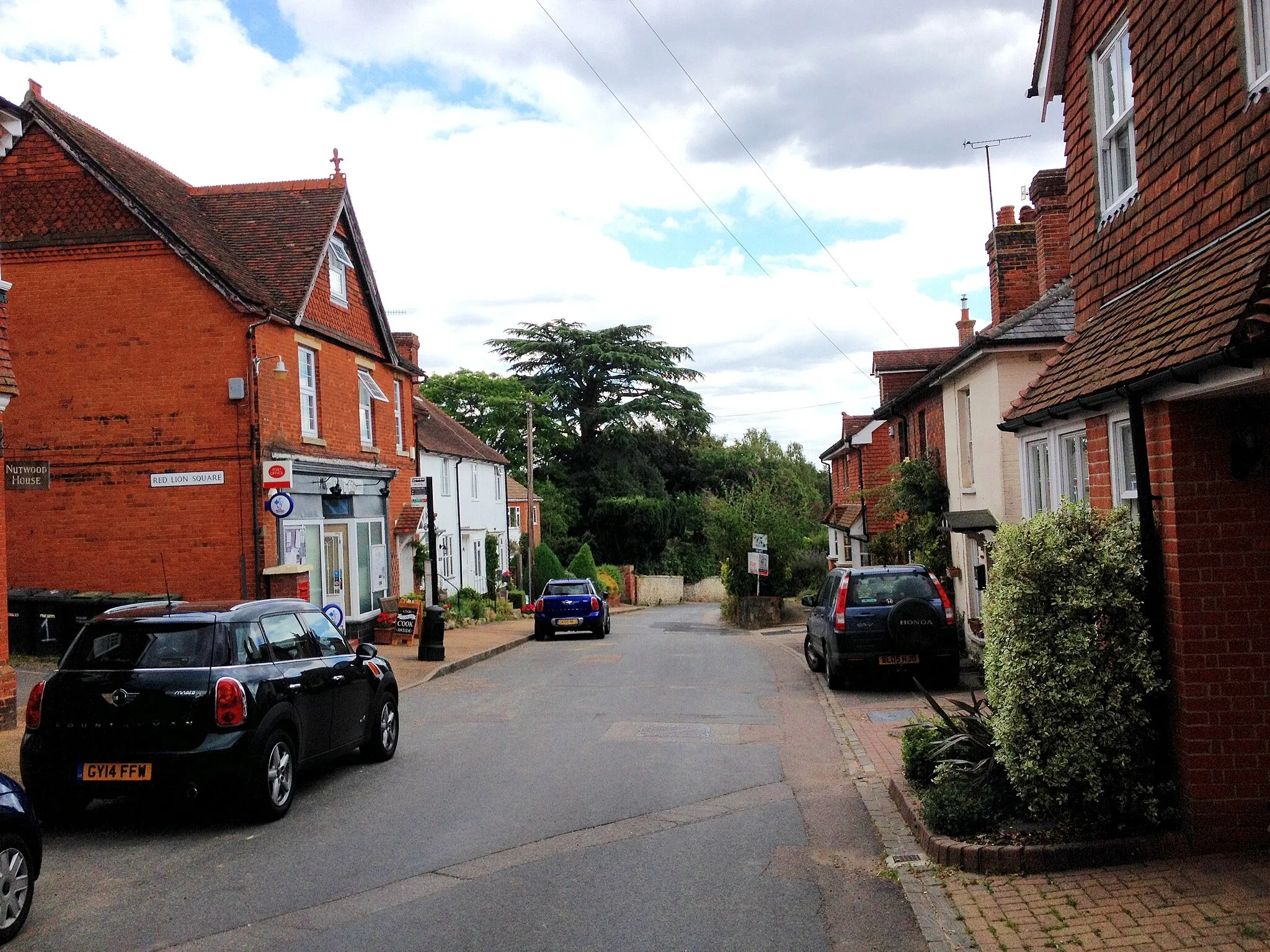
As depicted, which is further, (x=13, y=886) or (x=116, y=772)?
(x=116, y=772)

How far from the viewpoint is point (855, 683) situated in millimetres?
16047

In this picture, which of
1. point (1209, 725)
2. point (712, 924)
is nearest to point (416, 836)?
point (712, 924)

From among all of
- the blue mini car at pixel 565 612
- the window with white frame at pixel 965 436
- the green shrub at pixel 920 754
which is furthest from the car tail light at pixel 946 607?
the blue mini car at pixel 565 612

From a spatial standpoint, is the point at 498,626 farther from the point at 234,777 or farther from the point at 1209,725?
the point at 1209,725

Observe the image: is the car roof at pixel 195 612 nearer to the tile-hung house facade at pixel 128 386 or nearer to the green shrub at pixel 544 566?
the tile-hung house facade at pixel 128 386

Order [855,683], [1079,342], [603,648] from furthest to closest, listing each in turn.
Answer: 1. [603,648]
2. [855,683]
3. [1079,342]

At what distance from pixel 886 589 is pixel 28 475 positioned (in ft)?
35.2

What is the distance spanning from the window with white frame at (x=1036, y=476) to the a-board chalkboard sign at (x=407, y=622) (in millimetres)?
15620

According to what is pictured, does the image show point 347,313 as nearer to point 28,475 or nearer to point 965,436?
point 28,475

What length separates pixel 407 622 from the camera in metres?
22.7

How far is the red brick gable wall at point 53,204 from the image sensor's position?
18.3m

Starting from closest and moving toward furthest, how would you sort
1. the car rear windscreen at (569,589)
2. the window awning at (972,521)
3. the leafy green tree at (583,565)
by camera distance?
1. the window awning at (972,521)
2. the car rear windscreen at (569,589)
3. the leafy green tree at (583,565)

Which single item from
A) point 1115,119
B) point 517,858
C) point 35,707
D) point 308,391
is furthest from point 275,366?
point 1115,119

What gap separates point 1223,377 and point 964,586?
1402 cm
